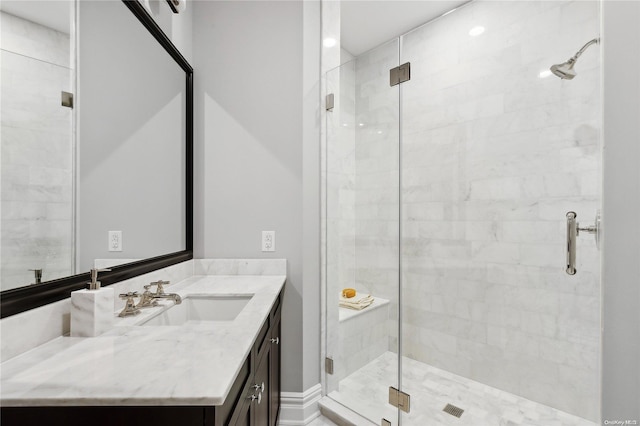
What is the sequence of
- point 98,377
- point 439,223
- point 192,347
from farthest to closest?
point 439,223, point 192,347, point 98,377

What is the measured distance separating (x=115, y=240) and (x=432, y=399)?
1.77 meters

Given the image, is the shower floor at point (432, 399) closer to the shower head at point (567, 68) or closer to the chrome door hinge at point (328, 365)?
the chrome door hinge at point (328, 365)

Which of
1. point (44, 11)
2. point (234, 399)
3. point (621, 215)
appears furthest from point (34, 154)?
point (621, 215)

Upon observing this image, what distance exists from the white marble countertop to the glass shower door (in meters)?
0.95

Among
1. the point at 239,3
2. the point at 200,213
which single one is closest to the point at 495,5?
the point at 239,3

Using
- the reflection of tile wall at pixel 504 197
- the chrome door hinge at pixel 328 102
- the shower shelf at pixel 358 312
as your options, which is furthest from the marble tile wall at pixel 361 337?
the chrome door hinge at pixel 328 102

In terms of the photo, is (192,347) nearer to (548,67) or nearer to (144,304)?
(144,304)

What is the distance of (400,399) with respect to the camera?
5.24ft

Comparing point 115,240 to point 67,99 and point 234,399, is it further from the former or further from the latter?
point 234,399

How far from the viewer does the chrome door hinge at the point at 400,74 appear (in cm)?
Answer: 162

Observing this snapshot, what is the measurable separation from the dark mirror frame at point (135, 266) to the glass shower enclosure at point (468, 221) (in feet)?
2.81

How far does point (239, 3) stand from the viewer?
1848mm

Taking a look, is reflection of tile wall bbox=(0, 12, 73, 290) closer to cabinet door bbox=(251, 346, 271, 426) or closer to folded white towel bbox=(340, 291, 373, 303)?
cabinet door bbox=(251, 346, 271, 426)

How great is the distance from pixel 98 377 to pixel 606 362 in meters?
0.97
